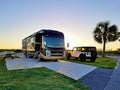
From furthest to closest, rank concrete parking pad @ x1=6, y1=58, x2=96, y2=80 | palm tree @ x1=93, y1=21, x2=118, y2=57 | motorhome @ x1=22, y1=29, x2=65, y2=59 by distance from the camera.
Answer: palm tree @ x1=93, y1=21, x2=118, y2=57 < motorhome @ x1=22, y1=29, x2=65, y2=59 < concrete parking pad @ x1=6, y1=58, x2=96, y2=80

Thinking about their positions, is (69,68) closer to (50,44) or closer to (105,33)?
(50,44)

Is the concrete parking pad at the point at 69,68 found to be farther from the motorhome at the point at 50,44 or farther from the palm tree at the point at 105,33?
the palm tree at the point at 105,33

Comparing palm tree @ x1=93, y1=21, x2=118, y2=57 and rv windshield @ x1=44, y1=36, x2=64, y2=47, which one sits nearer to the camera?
rv windshield @ x1=44, y1=36, x2=64, y2=47

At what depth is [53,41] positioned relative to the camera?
2838 cm

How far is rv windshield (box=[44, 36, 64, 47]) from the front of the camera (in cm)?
2800

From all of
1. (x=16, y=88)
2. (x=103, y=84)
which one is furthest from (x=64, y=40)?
(x=16, y=88)

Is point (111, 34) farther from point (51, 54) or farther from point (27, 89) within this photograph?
point (27, 89)

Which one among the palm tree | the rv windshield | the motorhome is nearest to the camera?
the motorhome

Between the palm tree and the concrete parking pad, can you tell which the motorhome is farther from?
the palm tree

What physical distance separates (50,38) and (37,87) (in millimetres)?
17219

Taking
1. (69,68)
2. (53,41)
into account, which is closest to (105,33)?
(53,41)

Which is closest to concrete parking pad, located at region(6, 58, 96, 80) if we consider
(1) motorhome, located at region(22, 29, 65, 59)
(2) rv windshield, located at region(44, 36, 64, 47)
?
(1) motorhome, located at region(22, 29, 65, 59)

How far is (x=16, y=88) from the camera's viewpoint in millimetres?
10914

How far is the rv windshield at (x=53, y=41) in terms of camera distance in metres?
28.0
